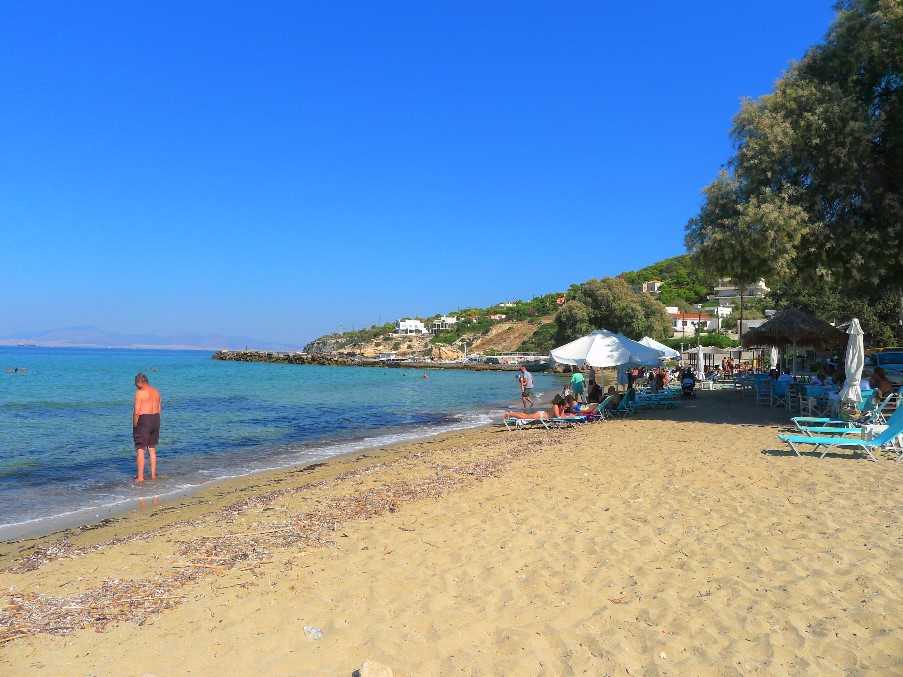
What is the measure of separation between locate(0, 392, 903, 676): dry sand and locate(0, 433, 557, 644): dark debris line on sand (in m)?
0.03

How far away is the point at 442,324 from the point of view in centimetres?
14625

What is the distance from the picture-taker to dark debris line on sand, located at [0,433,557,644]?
4.51 meters

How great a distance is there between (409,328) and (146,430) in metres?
132

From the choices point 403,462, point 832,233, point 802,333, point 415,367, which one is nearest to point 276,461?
point 403,462

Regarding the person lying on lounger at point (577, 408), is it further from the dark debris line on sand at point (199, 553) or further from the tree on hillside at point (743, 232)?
the dark debris line on sand at point (199, 553)

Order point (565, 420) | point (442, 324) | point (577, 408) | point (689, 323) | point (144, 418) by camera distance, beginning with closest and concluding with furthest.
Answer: point (144, 418), point (565, 420), point (577, 408), point (689, 323), point (442, 324)

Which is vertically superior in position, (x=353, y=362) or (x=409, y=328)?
(x=409, y=328)

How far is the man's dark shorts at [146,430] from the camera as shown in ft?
35.2

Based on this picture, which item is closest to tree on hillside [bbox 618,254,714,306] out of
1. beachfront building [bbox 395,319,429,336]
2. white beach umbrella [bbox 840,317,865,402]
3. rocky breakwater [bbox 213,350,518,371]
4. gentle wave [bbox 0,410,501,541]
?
rocky breakwater [bbox 213,350,518,371]

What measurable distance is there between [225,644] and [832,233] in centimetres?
1392

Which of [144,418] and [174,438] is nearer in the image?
[144,418]

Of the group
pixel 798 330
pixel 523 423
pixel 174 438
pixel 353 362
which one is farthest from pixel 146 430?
pixel 353 362

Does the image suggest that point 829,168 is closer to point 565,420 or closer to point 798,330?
point 798,330

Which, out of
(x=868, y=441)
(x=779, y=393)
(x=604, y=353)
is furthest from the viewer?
(x=779, y=393)
